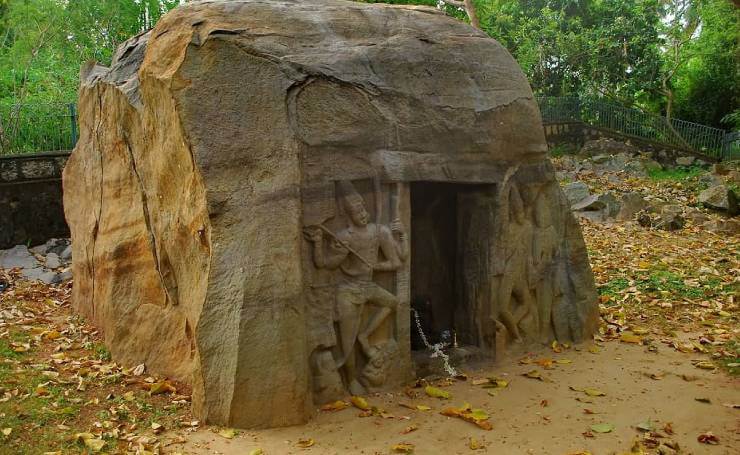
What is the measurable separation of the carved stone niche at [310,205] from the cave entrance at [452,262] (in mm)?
18

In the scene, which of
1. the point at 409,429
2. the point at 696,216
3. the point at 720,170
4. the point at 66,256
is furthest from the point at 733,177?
the point at 66,256

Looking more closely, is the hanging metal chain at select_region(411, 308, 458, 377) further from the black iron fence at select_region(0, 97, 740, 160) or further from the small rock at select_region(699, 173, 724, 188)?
the black iron fence at select_region(0, 97, 740, 160)

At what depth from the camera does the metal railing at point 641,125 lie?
18.5m

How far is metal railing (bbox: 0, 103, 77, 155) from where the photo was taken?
1080 centimetres

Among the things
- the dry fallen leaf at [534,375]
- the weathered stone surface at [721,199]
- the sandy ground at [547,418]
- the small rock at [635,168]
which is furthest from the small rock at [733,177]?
the dry fallen leaf at [534,375]

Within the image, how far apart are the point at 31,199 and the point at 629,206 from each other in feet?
32.4

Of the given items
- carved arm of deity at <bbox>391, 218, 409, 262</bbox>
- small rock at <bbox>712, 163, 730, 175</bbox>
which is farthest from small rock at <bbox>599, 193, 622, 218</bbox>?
carved arm of deity at <bbox>391, 218, 409, 262</bbox>

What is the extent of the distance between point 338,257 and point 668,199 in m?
10.5

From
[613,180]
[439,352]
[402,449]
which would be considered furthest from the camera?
[613,180]

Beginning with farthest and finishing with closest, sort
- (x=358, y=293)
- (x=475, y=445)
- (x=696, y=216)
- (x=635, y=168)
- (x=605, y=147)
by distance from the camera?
(x=605, y=147) < (x=635, y=168) < (x=696, y=216) < (x=358, y=293) < (x=475, y=445)

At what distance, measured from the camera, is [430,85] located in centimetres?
→ 579

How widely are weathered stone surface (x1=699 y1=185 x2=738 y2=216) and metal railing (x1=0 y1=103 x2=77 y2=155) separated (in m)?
11.1

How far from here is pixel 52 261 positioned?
9.72m

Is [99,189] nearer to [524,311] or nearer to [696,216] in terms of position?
[524,311]
